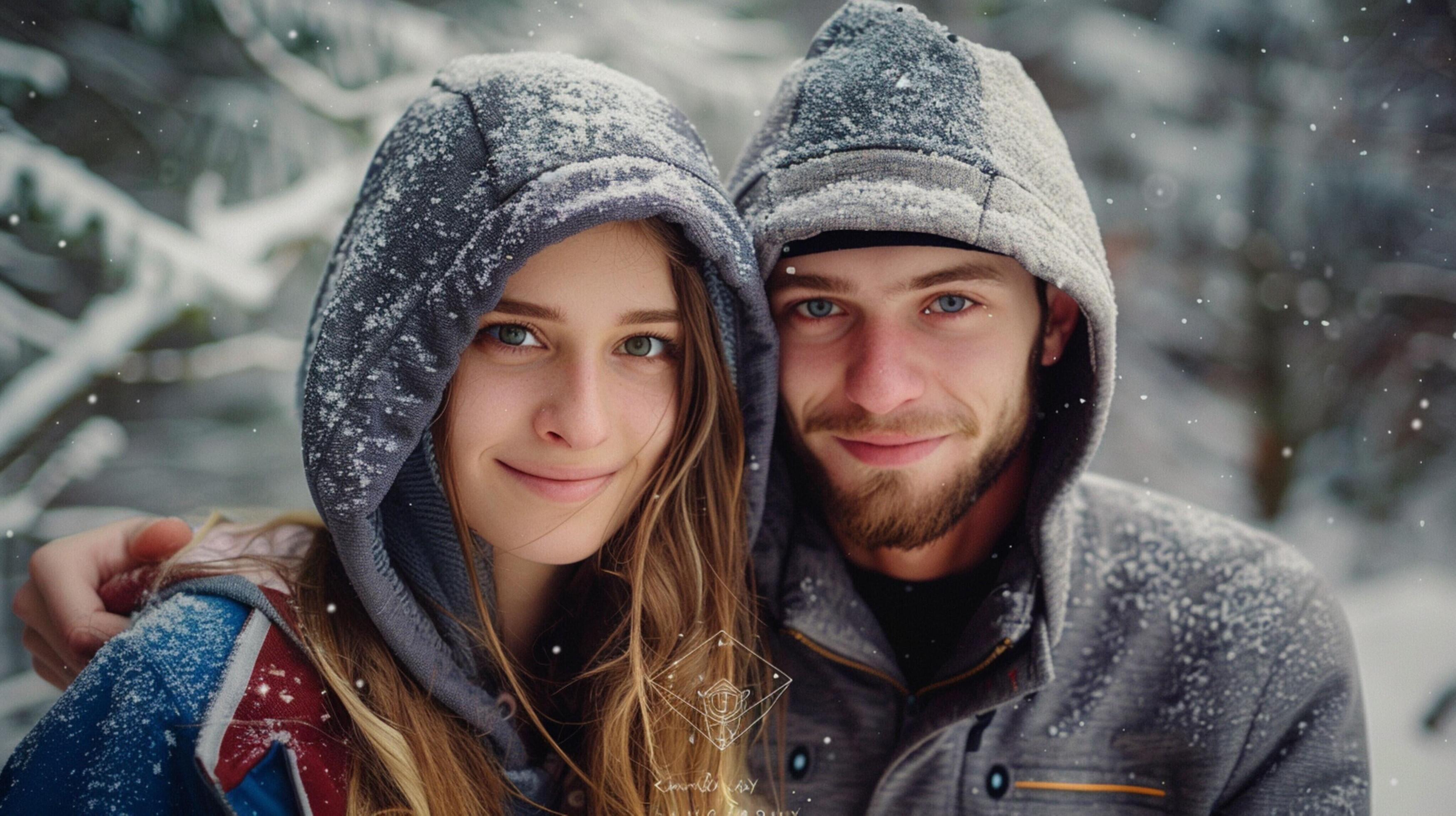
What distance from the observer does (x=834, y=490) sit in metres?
1.69

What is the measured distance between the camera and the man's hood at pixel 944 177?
1421 mm

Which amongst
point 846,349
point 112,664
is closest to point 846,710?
point 846,349

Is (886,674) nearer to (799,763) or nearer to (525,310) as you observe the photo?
(799,763)

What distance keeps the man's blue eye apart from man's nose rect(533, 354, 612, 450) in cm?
70

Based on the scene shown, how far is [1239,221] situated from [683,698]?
325 centimetres

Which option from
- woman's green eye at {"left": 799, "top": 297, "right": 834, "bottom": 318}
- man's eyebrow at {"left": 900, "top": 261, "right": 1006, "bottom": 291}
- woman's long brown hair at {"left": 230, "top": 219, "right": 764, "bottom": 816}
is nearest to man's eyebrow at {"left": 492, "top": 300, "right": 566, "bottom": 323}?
woman's long brown hair at {"left": 230, "top": 219, "right": 764, "bottom": 816}

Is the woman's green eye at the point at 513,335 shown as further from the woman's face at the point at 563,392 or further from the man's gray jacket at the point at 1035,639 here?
the man's gray jacket at the point at 1035,639

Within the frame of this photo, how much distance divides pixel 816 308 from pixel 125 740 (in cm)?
127

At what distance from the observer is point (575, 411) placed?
1.25 metres

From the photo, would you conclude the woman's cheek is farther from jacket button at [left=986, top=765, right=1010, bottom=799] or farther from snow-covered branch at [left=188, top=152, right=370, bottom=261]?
snow-covered branch at [left=188, top=152, right=370, bottom=261]

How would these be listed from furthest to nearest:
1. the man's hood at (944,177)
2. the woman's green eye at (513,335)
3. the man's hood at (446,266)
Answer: the man's hood at (944,177), the woman's green eye at (513,335), the man's hood at (446,266)

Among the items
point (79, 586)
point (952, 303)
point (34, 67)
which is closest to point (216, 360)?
point (34, 67)

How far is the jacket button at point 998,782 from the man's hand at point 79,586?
1595 mm

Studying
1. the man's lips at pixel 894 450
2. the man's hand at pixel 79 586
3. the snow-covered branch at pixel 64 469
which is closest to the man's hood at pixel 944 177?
the man's lips at pixel 894 450
